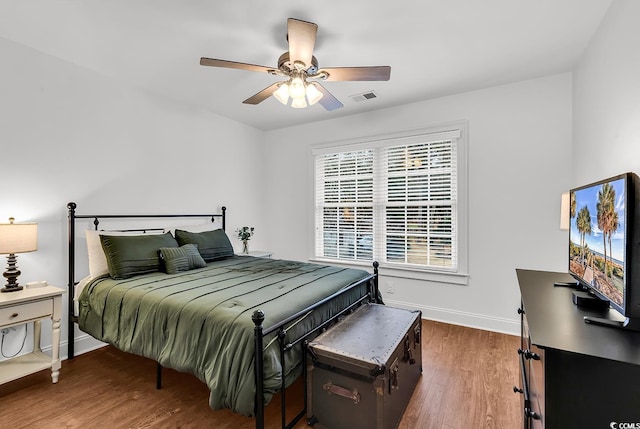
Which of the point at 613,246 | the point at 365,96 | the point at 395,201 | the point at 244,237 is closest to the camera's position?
the point at 613,246

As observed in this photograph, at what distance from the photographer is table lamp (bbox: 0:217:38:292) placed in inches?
83.1

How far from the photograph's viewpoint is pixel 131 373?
2465 millimetres

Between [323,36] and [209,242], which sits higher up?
[323,36]

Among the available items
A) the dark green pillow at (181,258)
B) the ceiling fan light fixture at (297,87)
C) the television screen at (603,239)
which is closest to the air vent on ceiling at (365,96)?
A: the ceiling fan light fixture at (297,87)

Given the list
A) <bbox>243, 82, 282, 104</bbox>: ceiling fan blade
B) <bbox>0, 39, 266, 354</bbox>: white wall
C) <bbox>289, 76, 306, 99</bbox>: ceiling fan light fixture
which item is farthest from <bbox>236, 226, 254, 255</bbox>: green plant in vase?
<bbox>289, 76, 306, 99</bbox>: ceiling fan light fixture

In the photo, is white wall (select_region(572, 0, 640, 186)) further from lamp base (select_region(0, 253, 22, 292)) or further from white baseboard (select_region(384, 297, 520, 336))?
lamp base (select_region(0, 253, 22, 292))

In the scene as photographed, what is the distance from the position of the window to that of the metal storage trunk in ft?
5.84

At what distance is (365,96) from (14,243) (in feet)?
11.0

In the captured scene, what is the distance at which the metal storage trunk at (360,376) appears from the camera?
1620 mm

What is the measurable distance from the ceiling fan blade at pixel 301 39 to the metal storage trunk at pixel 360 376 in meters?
1.82

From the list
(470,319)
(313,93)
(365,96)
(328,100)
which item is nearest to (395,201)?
(365,96)

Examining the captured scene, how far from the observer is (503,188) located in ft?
10.6

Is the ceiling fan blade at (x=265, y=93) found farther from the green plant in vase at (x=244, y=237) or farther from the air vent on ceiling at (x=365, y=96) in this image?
the green plant in vase at (x=244, y=237)

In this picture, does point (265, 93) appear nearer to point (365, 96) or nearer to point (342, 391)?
point (365, 96)
